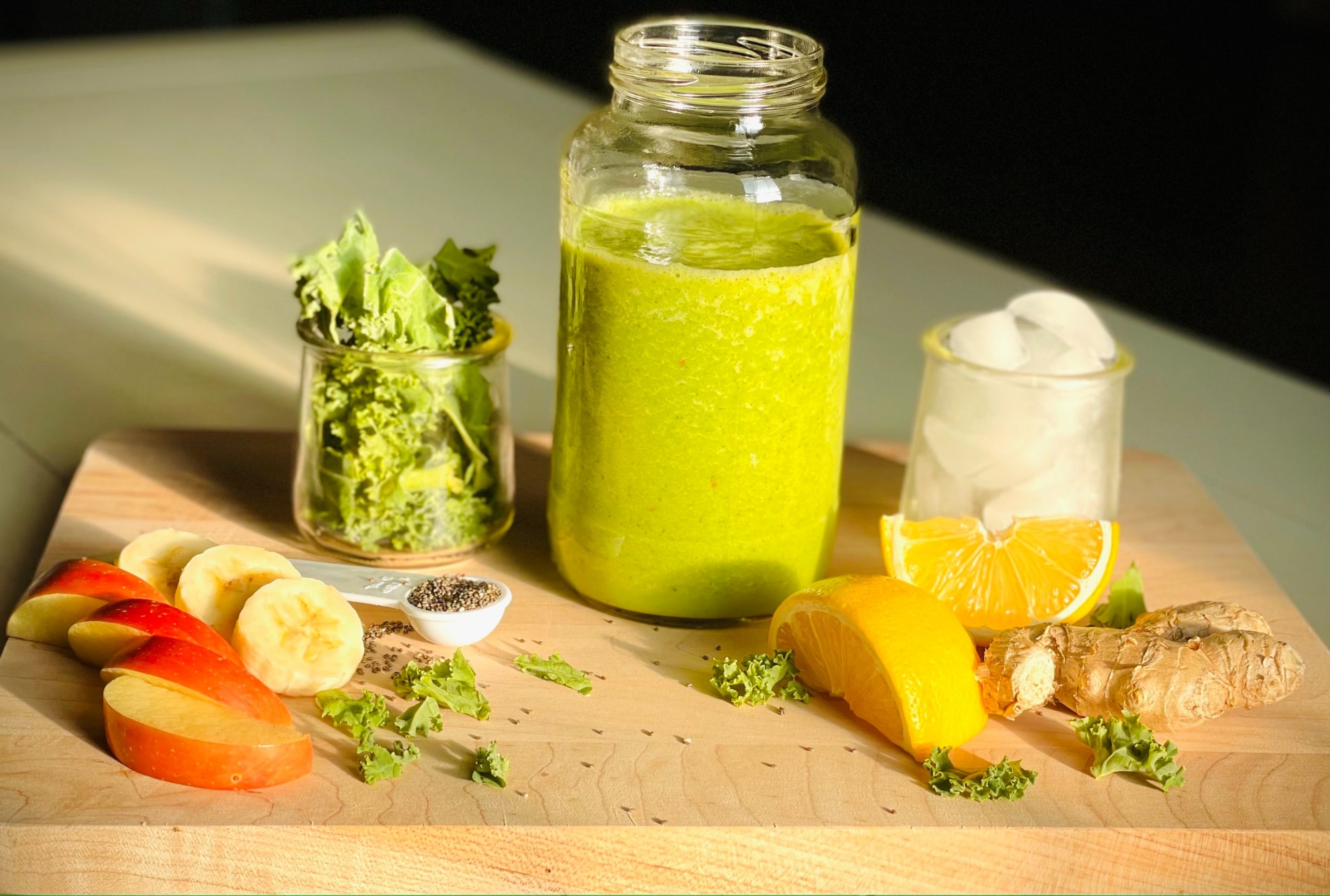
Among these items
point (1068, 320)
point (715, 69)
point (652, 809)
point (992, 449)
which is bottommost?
point (652, 809)

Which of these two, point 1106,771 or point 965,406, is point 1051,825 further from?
point 965,406

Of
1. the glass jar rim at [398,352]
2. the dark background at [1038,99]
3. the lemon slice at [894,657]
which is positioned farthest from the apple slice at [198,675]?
the dark background at [1038,99]

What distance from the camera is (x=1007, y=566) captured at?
1.33 metres

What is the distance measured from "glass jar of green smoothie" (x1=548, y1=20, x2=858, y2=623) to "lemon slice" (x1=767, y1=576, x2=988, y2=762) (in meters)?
0.12

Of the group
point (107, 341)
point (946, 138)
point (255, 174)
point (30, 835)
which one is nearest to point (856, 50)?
point (946, 138)

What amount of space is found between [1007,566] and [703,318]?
367 mm

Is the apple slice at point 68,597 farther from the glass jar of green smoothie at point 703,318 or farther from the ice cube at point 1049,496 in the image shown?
the ice cube at point 1049,496

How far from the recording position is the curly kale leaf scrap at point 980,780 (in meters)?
1.10

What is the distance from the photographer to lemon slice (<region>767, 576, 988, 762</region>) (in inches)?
45.0

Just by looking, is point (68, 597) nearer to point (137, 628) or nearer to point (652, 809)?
point (137, 628)

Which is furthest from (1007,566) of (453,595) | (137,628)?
(137,628)

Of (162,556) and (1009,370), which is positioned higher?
(1009,370)

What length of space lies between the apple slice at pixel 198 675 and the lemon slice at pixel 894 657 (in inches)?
17.2

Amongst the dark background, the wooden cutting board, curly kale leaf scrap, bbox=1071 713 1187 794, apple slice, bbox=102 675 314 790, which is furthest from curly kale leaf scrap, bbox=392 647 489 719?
the dark background
